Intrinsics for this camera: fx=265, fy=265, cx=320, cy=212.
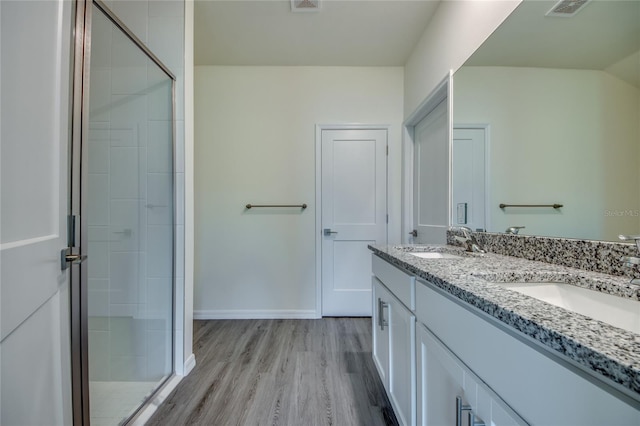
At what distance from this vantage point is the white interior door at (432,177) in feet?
6.24

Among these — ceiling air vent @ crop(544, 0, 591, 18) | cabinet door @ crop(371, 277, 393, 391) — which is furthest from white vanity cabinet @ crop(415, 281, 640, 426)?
ceiling air vent @ crop(544, 0, 591, 18)

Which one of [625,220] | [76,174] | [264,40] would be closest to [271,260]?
[76,174]

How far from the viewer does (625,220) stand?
791mm

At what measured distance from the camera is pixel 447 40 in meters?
1.77

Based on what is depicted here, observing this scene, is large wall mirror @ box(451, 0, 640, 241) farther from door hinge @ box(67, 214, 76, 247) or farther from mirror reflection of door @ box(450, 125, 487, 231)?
door hinge @ box(67, 214, 76, 247)

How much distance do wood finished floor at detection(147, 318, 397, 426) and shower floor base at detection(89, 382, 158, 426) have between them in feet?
0.43

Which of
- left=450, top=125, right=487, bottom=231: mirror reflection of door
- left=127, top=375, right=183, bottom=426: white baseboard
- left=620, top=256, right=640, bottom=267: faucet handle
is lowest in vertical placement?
left=127, top=375, right=183, bottom=426: white baseboard

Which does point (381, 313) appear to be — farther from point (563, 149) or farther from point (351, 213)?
point (351, 213)

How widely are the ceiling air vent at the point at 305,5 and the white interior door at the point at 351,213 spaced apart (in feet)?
3.25

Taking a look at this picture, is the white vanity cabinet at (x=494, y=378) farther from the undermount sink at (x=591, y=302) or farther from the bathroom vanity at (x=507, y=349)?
the undermount sink at (x=591, y=302)

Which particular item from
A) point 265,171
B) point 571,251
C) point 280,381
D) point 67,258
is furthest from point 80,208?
point 571,251

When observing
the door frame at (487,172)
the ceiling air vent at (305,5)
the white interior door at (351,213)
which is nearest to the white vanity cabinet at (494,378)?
the door frame at (487,172)

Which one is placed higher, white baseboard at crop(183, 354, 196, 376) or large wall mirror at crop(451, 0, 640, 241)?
large wall mirror at crop(451, 0, 640, 241)

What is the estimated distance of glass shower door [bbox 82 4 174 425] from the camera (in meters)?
1.17
